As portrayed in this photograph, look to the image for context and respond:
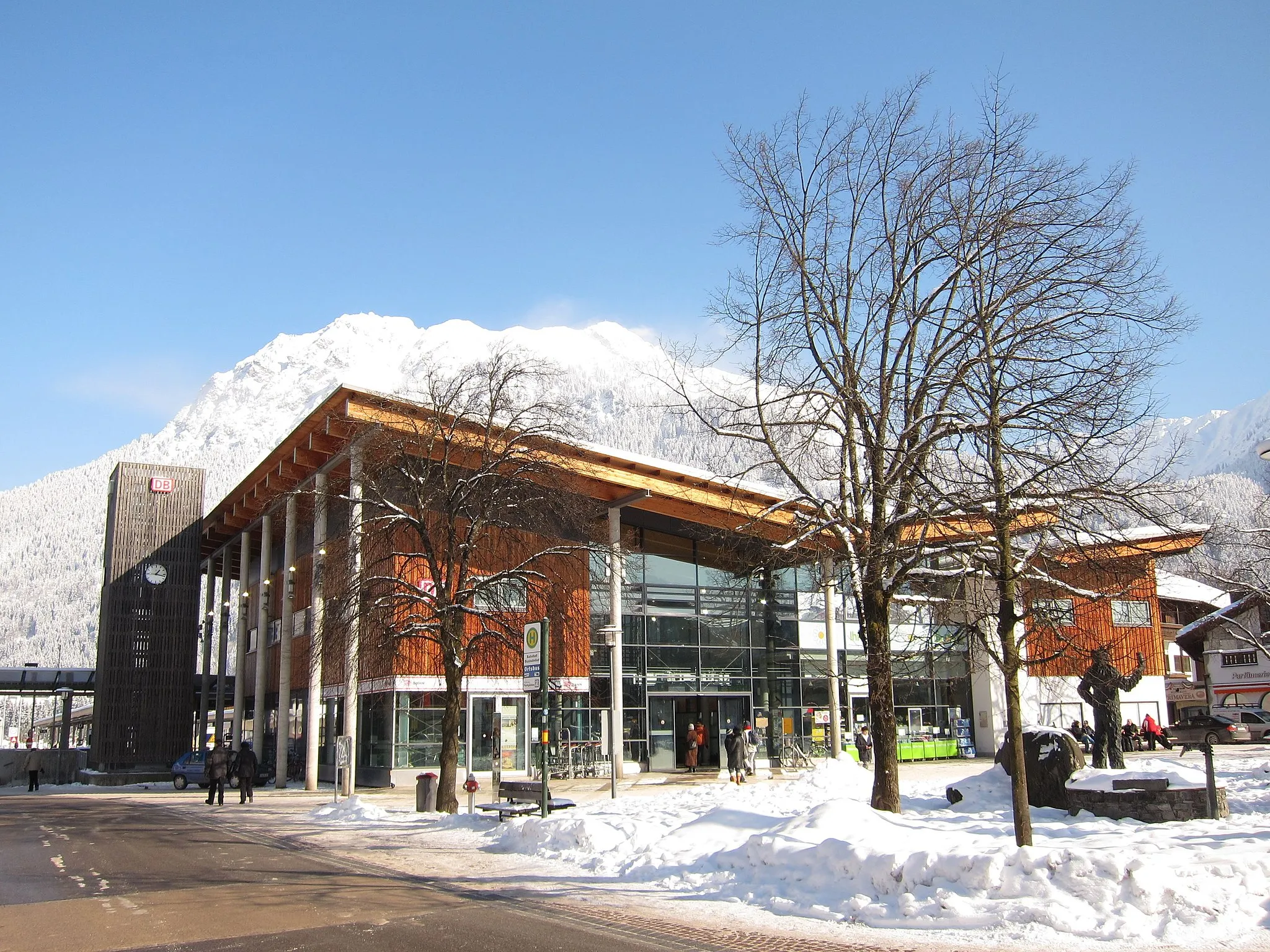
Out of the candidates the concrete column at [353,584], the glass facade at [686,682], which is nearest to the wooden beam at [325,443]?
the concrete column at [353,584]

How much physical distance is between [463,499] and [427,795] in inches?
251

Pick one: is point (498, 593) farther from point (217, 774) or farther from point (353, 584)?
point (217, 774)

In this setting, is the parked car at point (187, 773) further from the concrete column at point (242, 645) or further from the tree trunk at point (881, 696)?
the tree trunk at point (881, 696)

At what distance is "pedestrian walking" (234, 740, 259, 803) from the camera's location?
94.0 feet

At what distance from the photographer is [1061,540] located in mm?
12742

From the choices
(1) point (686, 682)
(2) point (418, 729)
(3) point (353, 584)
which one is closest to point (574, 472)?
(3) point (353, 584)

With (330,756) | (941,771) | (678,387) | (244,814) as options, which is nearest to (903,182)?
(678,387)

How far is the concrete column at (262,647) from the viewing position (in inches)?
1550

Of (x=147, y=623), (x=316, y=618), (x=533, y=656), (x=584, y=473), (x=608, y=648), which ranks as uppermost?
(x=584, y=473)

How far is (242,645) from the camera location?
48.0m

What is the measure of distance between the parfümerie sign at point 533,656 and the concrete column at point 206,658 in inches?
1374

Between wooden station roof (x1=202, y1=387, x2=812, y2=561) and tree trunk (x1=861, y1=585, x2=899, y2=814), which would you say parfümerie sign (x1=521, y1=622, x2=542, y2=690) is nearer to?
wooden station roof (x1=202, y1=387, x2=812, y2=561)

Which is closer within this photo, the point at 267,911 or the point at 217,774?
the point at 267,911

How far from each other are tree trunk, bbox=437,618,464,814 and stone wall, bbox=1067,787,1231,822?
493 inches
